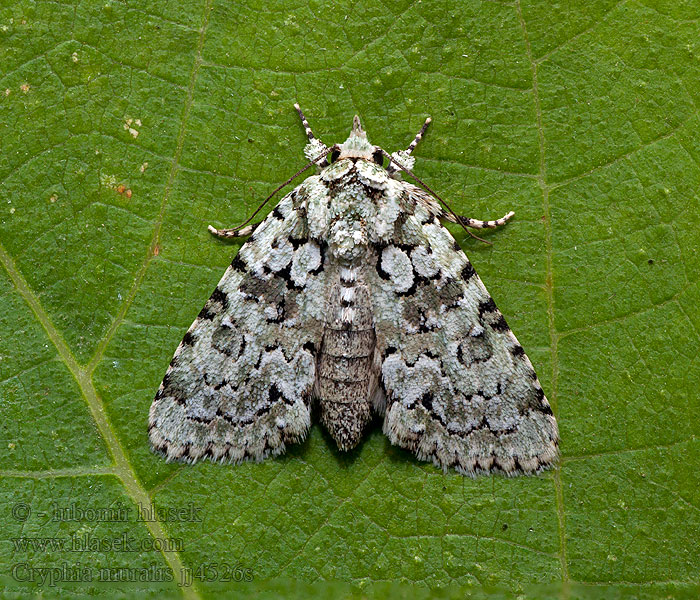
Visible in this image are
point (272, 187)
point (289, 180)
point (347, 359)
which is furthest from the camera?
point (272, 187)

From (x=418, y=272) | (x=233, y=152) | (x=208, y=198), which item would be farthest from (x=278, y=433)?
(x=233, y=152)

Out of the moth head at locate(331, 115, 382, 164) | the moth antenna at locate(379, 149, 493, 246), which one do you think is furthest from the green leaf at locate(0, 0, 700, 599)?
the moth head at locate(331, 115, 382, 164)

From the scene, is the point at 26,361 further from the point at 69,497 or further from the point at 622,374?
the point at 622,374

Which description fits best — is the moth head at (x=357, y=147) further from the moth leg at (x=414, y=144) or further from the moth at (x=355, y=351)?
the moth leg at (x=414, y=144)

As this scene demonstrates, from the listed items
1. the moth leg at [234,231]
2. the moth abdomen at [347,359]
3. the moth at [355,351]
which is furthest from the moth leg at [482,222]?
the moth leg at [234,231]

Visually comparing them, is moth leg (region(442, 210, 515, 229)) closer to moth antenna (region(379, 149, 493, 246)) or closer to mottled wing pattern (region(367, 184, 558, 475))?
moth antenna (region(379, 149, 493, 246))

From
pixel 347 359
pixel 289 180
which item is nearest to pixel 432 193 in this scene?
pixel 289 180

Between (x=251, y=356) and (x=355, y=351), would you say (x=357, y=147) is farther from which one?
(x=251, y=356)
